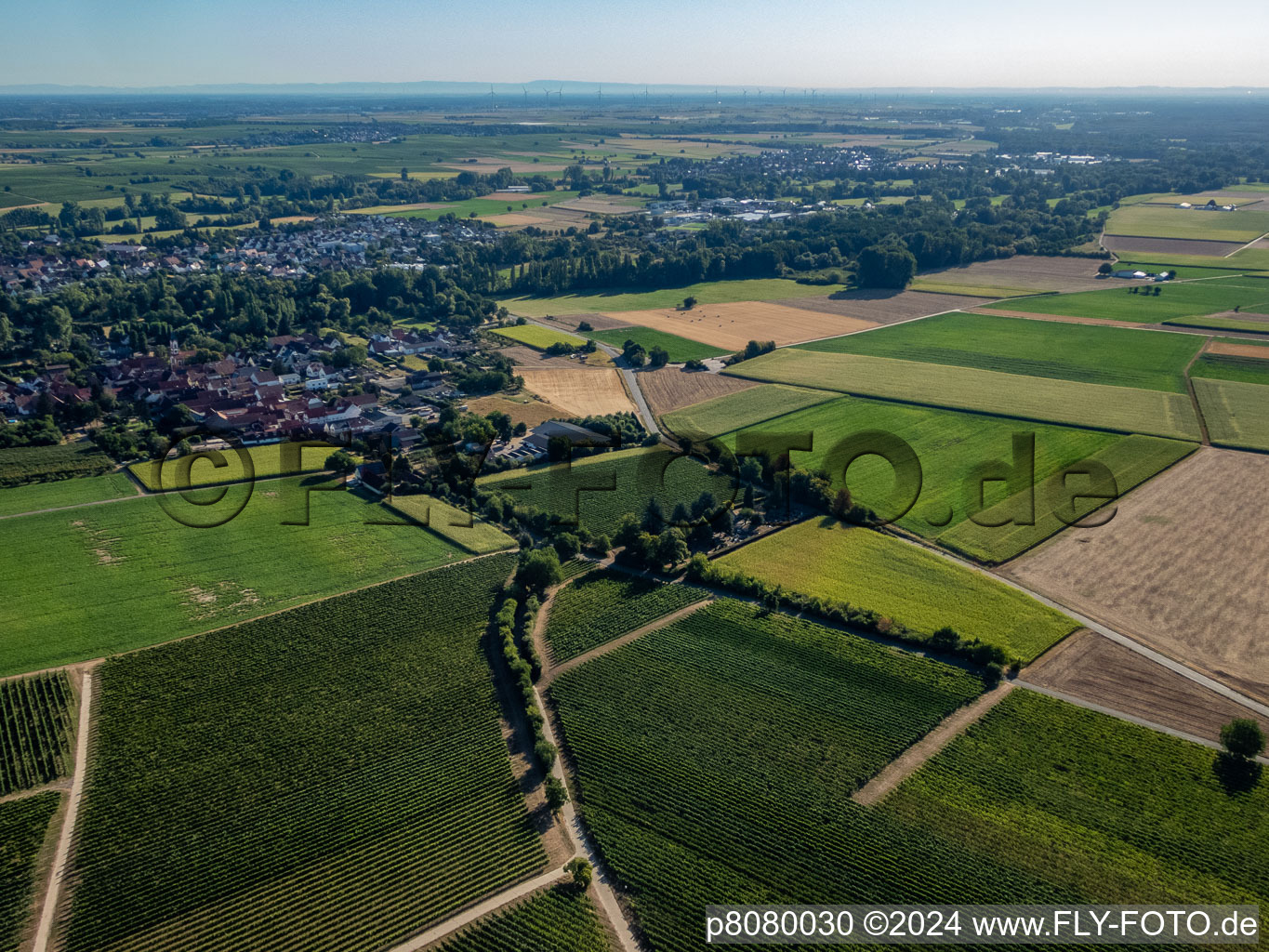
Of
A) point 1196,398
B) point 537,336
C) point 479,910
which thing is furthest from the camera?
point 537,336

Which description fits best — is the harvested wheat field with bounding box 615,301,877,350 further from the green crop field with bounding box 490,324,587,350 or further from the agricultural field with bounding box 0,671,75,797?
the agricultural field with bounding box 0,671,75,797

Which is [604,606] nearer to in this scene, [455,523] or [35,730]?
[455,523]

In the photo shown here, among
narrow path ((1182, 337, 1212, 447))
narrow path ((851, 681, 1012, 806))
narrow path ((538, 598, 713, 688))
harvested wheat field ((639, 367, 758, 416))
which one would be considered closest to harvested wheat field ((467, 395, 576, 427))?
harvested wheat field ((639, 367, 758, 416))

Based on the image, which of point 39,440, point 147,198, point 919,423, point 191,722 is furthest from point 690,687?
point 147,198

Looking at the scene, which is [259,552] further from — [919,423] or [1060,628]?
[919,423]

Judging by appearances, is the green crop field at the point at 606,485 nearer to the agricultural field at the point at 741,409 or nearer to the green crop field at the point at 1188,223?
the agricultural field at the point at 741,409

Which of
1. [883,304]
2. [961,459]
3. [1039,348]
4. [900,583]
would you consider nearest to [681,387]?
[961,459]
